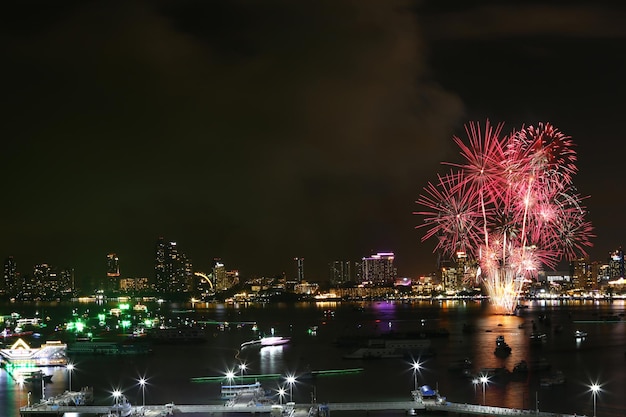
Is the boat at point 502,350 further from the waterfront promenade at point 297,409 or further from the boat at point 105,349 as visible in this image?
the boat at point 105,349

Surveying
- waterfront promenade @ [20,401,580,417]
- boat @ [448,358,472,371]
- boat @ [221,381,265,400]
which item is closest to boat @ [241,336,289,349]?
boat @ [448,358,472,371]

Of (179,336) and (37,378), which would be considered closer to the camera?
(37,378)

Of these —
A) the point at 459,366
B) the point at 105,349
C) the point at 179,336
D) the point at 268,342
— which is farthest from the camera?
the point at 179,336

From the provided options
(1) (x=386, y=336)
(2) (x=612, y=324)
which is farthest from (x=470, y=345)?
(2) (x=612, y=324)

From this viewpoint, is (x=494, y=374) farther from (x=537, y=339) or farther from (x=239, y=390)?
(x=537, y=339)

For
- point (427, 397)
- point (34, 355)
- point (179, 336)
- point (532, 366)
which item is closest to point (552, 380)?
point (532, 366)

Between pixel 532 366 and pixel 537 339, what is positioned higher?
pixel 532 366

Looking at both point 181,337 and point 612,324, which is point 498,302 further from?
point 612,324

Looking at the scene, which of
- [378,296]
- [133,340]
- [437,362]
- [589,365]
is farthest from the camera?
[378,296]
